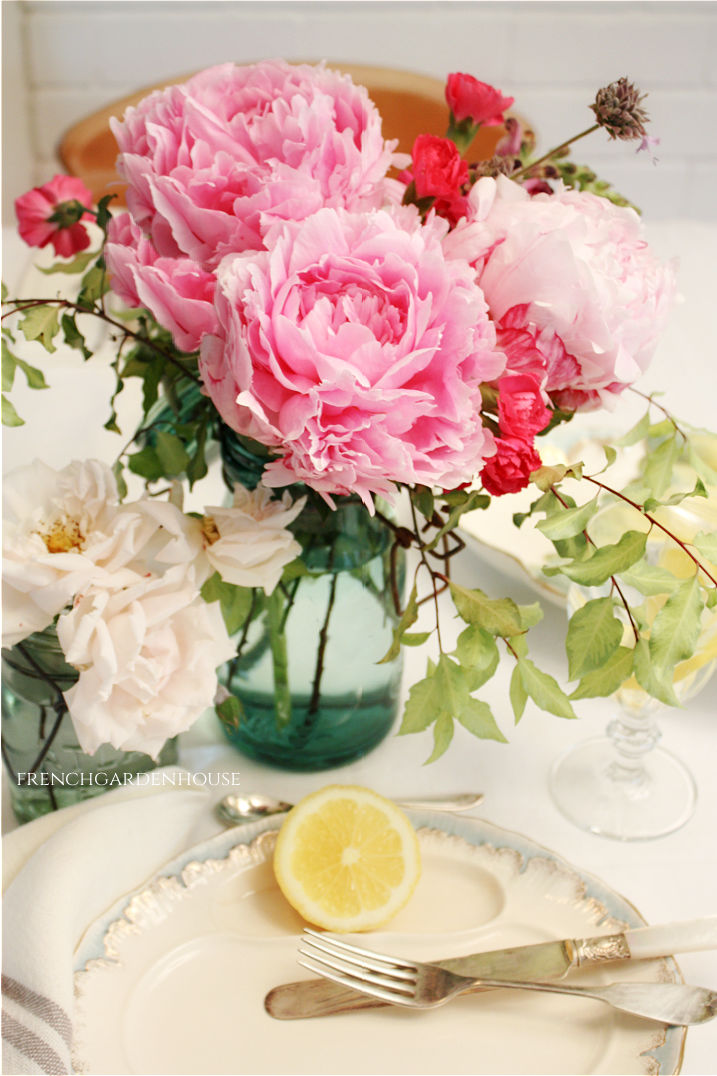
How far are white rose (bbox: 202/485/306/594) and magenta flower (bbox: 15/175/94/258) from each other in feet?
0.66

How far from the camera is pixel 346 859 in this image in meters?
0.54

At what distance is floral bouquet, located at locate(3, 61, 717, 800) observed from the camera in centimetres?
36

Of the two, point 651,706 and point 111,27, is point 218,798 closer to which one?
point 651,706

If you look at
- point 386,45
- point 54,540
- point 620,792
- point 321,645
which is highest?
point 386,45

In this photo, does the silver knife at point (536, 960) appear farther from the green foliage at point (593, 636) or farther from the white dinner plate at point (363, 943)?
the green foliage at point (593, 636)

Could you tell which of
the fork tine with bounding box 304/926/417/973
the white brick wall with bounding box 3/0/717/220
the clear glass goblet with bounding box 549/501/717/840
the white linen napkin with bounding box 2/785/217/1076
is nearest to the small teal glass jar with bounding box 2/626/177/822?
the white linen napkin with bounding box 2/785/217/1076

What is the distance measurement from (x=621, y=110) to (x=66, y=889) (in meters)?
0.43

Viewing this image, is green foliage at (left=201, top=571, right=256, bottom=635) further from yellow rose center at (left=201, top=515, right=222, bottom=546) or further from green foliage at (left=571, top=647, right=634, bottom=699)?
green foliage at (left=571, top=647, right=634, bottom=699)

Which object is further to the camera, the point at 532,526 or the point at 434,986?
the point at 532,526

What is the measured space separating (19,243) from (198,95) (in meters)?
0.84

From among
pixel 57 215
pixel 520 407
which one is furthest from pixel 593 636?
pixel 57 215

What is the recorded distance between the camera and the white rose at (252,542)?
46 cm

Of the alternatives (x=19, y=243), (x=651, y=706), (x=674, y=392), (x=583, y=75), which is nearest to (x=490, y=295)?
(x=651, y=706)

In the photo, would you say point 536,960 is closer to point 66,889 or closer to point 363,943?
point 363,943
